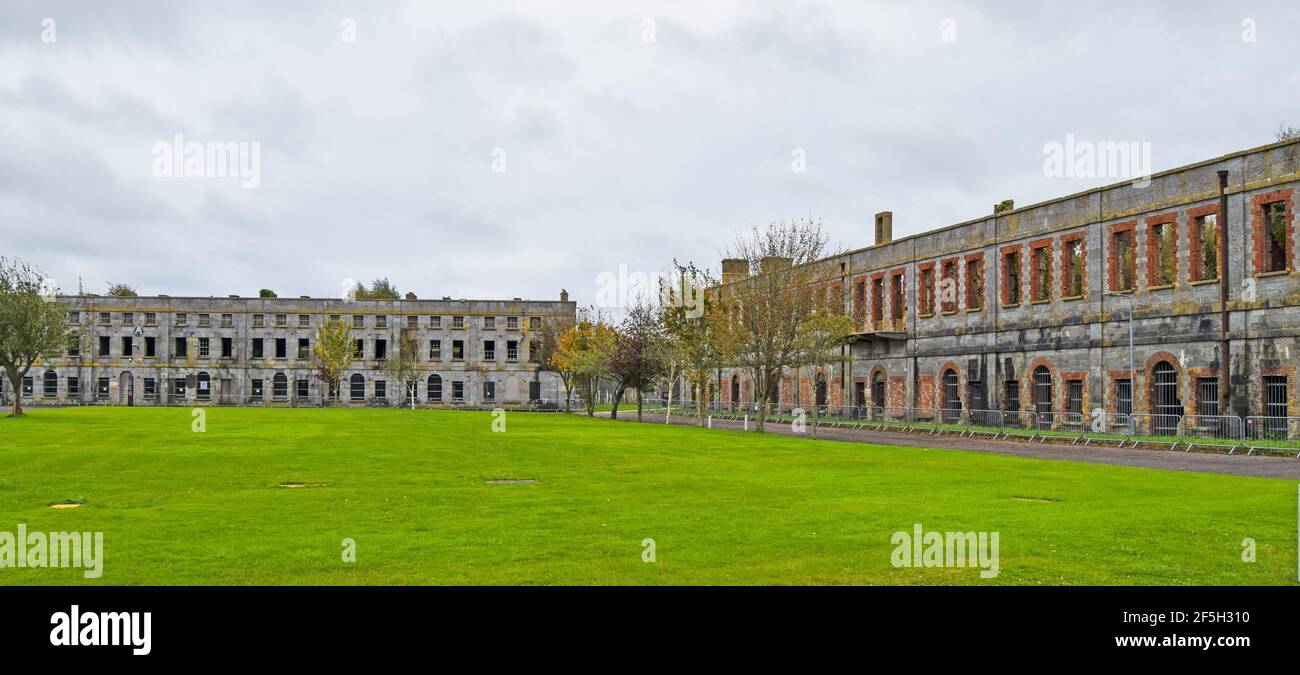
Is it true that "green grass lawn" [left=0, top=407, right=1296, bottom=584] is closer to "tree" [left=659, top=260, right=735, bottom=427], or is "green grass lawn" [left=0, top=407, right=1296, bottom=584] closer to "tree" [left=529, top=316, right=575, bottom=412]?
"tree" [left=659, top=260, right=735, bottom=427]

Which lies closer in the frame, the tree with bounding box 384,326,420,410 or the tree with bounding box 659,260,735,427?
the tree with bounding box 659,260,735,427

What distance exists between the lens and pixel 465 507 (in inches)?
607

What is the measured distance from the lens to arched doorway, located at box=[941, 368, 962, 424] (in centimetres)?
5203

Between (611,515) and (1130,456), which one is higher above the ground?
(611,515)

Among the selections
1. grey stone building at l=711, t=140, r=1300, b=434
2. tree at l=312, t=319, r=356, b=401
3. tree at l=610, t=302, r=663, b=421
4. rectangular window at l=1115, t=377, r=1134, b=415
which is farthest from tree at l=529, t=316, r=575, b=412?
rectangular window at l=1115, t=377, r=1134, b=415

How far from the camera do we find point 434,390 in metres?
97.3

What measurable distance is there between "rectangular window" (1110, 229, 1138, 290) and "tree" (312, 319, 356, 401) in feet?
208

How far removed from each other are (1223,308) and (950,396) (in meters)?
17.4

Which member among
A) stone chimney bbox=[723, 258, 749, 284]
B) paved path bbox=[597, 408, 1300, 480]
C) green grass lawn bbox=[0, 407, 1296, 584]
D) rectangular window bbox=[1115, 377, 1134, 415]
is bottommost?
paved path bbox=[597, 408, 1300, 480]

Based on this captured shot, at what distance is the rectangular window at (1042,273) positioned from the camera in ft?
152

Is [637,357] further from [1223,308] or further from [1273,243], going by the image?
[1273,243]

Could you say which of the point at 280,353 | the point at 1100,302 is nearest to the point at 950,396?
the point at 1100,302

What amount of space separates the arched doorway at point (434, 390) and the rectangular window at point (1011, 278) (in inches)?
2394
